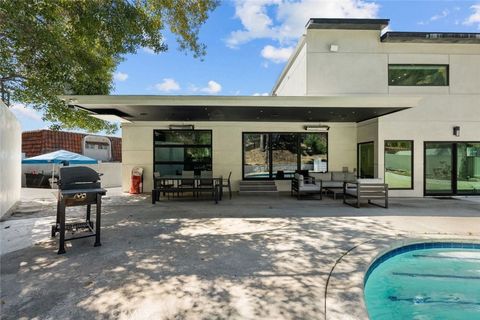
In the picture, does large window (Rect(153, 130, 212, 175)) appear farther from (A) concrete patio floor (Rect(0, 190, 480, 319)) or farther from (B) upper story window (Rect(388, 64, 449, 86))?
(B) upper story window (Rect(388, 64, 449, 86))

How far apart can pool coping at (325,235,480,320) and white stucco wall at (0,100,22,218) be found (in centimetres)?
718

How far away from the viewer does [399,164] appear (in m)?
9.18

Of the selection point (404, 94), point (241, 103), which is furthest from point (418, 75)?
point (241, 103)

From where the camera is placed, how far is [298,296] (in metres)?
2.76

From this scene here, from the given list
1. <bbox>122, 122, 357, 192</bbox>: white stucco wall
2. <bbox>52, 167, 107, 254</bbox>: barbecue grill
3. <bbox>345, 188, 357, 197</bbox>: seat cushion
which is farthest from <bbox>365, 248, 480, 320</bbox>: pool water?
<bbox>122, 122, 357, 192</bbox>: white stucco wall

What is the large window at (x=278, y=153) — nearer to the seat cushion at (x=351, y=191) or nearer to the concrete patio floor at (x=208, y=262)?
the seat cushion at (x=351, y=191)

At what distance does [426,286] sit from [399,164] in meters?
6.41

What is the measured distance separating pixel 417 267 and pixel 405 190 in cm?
593

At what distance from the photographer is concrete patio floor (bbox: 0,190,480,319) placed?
258cm

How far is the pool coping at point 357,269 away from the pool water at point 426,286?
0.55ft

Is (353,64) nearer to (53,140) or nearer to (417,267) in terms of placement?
(417,267)

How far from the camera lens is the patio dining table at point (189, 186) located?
8.10 m

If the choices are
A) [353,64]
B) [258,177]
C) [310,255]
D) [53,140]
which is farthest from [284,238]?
[53,140]

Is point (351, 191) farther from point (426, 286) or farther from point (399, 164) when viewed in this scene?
point (426, 286)
